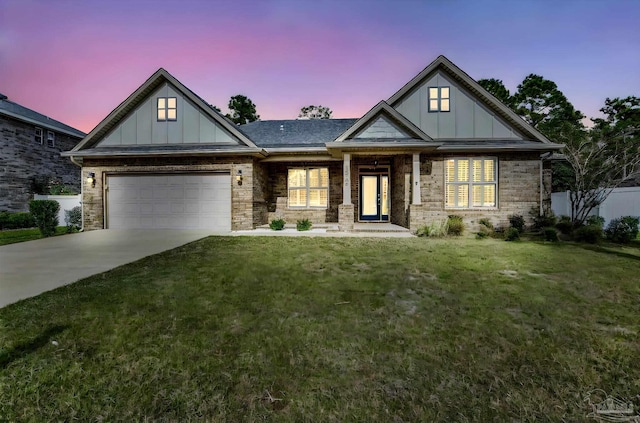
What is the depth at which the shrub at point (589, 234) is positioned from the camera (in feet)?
31.5

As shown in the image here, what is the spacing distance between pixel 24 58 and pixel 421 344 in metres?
Answer: 15.5

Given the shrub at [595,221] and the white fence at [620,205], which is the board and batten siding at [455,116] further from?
the white fence at [620,205]

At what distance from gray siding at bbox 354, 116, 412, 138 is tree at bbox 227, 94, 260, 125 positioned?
27.2 metres

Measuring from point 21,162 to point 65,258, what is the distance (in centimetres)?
1486

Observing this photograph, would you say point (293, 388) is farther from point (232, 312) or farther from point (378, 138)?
point (378, 138)

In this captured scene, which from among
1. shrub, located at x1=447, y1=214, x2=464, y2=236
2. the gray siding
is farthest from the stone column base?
shrub, located at x1=447, y1=214, x2=464, y2=236

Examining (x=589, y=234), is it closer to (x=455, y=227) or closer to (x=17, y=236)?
(x=455, y=227)

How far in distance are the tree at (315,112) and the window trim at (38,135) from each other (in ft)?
91.9

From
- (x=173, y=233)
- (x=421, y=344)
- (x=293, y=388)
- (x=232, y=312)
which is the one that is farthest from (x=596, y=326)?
(x=173, y=233)

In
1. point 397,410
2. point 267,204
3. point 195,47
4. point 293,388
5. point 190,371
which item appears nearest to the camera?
point 397,410

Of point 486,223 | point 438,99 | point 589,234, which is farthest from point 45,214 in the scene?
point 589,234

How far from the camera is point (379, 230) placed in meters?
11.4

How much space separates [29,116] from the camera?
17141mm

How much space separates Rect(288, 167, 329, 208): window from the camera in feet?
46.2
